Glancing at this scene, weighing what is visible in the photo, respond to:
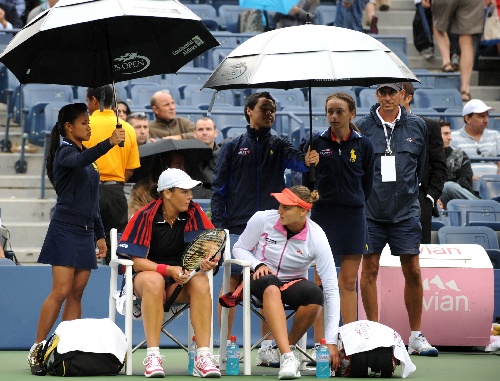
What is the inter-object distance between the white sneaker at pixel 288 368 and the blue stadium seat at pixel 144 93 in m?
7.26

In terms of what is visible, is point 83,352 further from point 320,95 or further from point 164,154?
point 320,95

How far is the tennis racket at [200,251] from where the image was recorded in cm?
797

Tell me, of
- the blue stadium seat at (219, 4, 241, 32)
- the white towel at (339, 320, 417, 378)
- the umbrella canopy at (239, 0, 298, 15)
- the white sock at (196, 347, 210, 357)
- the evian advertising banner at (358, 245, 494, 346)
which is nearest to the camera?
the white sock at (196, 347, 210, 357)

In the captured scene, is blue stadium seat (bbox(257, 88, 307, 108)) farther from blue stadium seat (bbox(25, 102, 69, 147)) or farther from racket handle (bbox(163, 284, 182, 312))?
racket handle (bbox(163, 284, 182, 312))

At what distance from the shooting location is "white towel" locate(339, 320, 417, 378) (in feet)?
26.5

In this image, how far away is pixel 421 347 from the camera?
9414 millimetres

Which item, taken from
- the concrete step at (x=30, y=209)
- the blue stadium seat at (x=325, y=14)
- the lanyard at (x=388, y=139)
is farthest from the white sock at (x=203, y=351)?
the blue stadium seat at (x=325, y=14)

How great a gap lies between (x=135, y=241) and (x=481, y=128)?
6.70 meters

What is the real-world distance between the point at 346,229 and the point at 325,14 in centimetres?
996

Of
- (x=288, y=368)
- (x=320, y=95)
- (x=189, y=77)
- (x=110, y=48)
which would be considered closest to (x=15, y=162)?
(x=189, y=77)

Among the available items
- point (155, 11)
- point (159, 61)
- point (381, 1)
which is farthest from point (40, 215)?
point (381, 1)

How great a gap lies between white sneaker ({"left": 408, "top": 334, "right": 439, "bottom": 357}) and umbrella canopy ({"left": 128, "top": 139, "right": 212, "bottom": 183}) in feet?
7.63

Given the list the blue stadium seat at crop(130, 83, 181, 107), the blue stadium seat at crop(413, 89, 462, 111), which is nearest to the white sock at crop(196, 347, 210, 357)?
the blue stadium seat at crop(130, 83, 181, 107)

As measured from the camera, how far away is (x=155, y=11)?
26.7 feet
